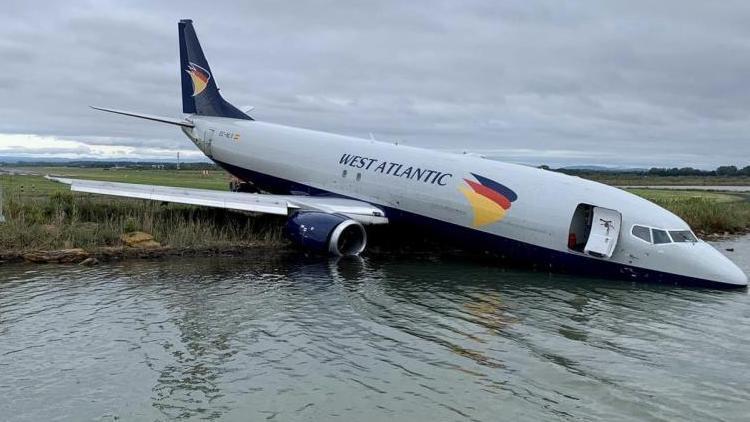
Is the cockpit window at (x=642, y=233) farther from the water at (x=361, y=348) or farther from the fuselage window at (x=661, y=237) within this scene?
the water at (x=361, y=348)

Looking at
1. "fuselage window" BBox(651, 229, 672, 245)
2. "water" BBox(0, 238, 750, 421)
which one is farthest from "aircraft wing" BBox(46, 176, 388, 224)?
"fuselage window" BBox(651, 229, 672, 245)

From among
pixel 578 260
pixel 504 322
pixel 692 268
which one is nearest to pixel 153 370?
pixel 504 322

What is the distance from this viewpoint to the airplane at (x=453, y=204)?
53.0ft

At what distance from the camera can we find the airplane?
1614cm

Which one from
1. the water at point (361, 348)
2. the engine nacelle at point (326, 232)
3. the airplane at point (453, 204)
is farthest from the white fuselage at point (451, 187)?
the engine nacelle at point (326, 232)

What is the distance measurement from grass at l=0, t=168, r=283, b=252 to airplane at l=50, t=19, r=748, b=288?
3.47 feet

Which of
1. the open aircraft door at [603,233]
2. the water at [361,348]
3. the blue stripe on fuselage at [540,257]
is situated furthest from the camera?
the open aircraft door at [603,233]

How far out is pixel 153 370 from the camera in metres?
9.36

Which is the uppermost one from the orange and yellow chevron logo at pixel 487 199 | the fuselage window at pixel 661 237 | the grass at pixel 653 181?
the grass at pixel 653 181

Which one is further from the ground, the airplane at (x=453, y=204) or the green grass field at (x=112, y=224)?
the airplane at (x=453, y=204)

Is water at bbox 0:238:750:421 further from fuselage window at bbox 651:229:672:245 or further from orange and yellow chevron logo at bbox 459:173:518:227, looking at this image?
orange and yellow chevron logo at bbox 459:173:518:227

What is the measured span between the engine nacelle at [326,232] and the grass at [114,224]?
2.34 metres

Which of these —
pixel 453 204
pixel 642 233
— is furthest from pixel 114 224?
pixel 642 233

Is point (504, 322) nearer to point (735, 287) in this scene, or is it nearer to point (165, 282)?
point (735, 287)
